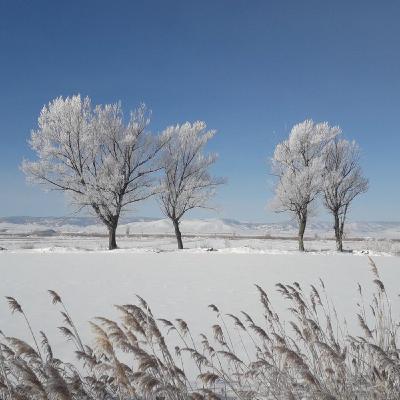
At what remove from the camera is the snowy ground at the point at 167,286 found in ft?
23.9

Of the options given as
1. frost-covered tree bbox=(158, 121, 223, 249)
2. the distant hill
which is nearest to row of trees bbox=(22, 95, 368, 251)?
frost-covered tree bbox=(158, 121, 223, 249)

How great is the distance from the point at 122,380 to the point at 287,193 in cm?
2605

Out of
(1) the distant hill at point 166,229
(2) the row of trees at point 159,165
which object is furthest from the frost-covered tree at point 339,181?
(1) the distant hill at point 166,229

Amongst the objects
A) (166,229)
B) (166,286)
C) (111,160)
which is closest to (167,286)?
(166,286)

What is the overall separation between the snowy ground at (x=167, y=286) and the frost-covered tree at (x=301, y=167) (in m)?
10.3

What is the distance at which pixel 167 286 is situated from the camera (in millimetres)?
10727

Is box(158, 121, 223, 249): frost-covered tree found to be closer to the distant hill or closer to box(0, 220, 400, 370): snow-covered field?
box(0, 220, 400, 370): snow-covered field

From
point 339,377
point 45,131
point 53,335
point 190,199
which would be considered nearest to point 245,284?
point 53,335

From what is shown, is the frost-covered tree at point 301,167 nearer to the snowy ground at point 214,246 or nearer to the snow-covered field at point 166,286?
the snowy ground at point 214,246

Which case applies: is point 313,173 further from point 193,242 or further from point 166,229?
point 166,229

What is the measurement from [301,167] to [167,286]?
1977cm

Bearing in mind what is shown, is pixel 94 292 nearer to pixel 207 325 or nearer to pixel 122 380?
pixel 207 325

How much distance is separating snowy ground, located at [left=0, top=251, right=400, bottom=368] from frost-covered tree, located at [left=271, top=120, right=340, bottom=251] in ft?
33.8

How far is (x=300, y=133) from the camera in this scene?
28016 millimetres
